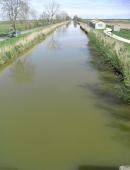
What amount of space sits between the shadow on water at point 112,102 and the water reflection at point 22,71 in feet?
11.6

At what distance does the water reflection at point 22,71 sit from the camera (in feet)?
49.6

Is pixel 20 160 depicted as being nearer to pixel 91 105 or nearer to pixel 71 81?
pixel 91 105

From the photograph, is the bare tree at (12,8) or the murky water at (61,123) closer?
the murky water at (61,123)

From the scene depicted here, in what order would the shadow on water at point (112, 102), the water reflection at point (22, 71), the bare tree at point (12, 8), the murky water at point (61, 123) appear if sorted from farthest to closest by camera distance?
the bare tree at point (12, 8), the water reflection at point (22, 71), the shadow on water at point (112, 102), the murky water at point (61, 123)

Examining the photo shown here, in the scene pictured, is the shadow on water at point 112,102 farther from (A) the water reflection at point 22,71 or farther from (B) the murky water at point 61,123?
(A) the water reflection at point 22,71

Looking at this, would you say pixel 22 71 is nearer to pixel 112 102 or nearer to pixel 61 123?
pixel 112 102

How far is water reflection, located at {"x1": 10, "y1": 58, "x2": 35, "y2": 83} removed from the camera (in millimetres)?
15109

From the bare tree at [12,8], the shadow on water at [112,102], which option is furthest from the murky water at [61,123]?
the bare tree at [12,8]

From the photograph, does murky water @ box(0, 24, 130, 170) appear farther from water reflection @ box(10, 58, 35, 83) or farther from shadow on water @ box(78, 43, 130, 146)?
water reflection @ box(10, 58, 35, 83)

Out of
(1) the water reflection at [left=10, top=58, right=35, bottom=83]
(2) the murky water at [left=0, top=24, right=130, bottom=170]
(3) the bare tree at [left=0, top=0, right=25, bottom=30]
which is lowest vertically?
(2) the murky water at [left=0, top=24, right=130, bottom=170]

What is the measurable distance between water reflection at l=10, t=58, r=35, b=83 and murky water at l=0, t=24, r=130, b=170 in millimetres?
186

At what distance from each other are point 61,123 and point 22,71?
941cm

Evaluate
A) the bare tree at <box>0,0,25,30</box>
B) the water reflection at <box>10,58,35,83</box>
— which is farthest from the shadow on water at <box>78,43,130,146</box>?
Result: the bare tree at <box>0,0,25,30</box>

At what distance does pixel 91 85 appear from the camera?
1345 cm
